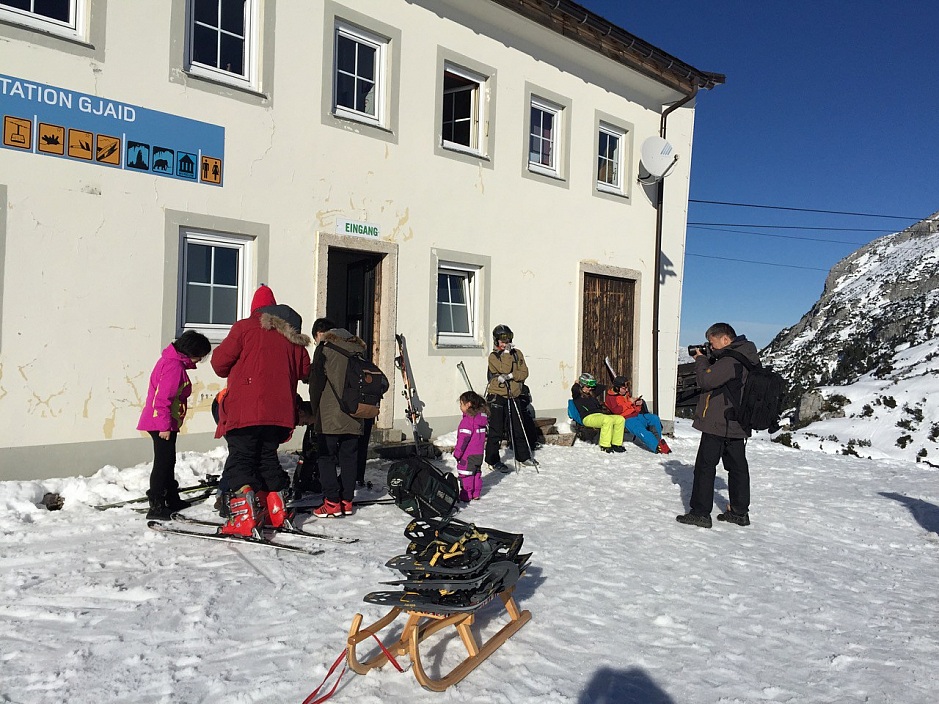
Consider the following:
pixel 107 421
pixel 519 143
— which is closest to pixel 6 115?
pixel 107 421

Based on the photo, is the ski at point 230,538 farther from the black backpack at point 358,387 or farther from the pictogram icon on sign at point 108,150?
the pictogram icon on sign at point 108,150

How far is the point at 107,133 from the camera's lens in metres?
6.62

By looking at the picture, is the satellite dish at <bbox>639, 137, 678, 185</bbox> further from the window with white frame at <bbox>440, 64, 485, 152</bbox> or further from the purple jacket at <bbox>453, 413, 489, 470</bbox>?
the purple jacket at <bbox>453, 413, 489, 470</bbox>

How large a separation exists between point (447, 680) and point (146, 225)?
Answer: 5.57m

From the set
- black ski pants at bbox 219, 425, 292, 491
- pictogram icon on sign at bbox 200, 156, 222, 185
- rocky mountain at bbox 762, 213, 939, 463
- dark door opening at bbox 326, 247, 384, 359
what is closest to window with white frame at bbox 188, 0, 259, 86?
pictogram icon on sign at bbox 200, 156, 222, 185

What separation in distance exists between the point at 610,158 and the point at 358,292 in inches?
224

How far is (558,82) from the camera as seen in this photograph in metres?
11.3

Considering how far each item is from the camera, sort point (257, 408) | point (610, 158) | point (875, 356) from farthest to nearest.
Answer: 1. point (875, 356)
2. point (610, 158)
3. point (257, 408)

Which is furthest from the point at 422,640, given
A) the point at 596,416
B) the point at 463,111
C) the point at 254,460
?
the point at 463,111

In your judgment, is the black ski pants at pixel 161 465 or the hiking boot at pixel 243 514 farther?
the black ski pants at pixel 161 465

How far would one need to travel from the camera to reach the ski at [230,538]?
4828 millimetres

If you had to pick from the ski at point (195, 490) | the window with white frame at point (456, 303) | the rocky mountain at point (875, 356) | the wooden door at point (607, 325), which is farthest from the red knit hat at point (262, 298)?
the rocky mountain at point (875, 356)

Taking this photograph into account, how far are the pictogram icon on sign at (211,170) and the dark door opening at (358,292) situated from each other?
1.58 meters

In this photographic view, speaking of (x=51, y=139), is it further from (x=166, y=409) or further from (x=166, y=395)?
(x=166, y=409)
